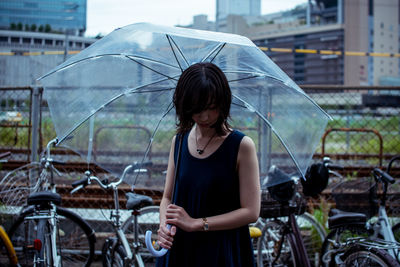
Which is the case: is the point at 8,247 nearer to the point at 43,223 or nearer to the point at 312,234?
the point at 43,223

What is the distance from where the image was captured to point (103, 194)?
5.60 m

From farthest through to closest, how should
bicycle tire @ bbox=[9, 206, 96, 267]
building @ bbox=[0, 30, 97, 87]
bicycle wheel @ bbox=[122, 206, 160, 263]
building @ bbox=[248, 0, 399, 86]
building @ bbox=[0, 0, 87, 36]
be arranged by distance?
building @ bbox=[248, 0, 399, 86] < building @ bbox=[0, 0, 87, 36] < building @ bbox=[0, 30, 97, 87] < bicycle wheel @ bbox=[122, 206, 160, 263] < bicycle tire @ bbox=[9, 206, 96, 267]

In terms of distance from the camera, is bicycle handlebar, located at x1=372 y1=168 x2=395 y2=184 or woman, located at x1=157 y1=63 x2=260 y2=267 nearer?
woman, located at x1=157 y1=63 x2=260 y2=267

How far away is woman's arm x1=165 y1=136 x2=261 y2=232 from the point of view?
1823mm

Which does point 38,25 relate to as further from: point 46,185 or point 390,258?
point 390,258

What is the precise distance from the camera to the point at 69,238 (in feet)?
15.7

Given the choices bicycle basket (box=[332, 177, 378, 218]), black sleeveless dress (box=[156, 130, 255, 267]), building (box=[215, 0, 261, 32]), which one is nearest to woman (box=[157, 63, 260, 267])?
black sleeveless dress (box=[156, 130, 255, 267])

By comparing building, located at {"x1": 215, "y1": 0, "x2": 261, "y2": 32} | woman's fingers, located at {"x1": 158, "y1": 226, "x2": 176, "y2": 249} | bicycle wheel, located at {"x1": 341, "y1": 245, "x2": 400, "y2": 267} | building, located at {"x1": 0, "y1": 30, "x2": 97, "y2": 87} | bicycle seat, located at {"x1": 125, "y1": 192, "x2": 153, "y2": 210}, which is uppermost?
building, located at {"x1": 215, "y1": 0, "x2": 261, "y2": 32}

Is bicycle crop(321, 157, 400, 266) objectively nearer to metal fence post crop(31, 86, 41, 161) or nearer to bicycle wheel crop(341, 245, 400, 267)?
bicycle wheel crop(341, 245, 400, 267)

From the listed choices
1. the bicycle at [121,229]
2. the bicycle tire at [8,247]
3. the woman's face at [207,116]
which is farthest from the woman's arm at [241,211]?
the bicycle tire at [8,247]

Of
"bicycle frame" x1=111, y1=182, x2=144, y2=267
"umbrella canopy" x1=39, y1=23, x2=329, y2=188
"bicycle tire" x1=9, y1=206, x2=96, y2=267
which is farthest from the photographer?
"bicycle tire" x1=9, y1=206, x2=96, y2=267

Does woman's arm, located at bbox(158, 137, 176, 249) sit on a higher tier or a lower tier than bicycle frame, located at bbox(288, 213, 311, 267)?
higher

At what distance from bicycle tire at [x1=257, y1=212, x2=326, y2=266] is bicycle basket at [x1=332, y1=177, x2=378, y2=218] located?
479mm

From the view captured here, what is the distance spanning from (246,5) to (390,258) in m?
14.9
